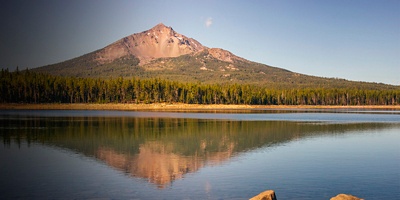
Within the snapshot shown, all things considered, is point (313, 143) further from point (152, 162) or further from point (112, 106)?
point (112, 106)

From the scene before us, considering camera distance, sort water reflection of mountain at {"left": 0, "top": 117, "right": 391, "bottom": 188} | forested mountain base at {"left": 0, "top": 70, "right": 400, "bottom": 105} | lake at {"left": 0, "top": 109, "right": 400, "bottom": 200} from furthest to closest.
Result: forested mountain base at {"left": 0, "top": 70, "right": 400, "bottom": 105}
water reflection of mountain at {"left": 0, "top": 117, "right": 391, "bottom": 188}
lake at {"left": 0, "top": 109, "right": 400, "bottom": 200}

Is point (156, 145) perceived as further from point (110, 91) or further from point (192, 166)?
point (110, 91)

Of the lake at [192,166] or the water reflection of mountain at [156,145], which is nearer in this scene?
the lake at [192,166]

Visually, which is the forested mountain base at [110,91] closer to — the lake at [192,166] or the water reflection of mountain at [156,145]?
the water reflection of mountain at [156,145]

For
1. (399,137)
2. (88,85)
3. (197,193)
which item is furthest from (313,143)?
(88,85)

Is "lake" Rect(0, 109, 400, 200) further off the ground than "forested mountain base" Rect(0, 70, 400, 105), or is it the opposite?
"forested mountain base" Rect(0, 70, 400, 105)

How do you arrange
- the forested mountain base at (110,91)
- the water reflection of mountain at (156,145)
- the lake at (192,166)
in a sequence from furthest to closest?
the forested mountain base at (110,91)
the water reflection of mountain at (156,145)
the lake at (192,166)

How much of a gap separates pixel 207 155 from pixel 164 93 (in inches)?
5125

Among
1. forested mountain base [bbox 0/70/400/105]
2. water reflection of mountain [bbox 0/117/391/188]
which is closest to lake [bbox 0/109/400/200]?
water reflection of mountain [bbox 0/117/391/188]

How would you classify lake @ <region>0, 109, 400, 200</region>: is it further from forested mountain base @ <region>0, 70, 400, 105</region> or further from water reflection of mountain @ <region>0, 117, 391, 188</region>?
forested mountain base @ <region>0, 70, 400, 105</region>

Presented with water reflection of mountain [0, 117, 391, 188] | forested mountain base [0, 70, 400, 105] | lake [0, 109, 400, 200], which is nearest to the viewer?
lake [0, 109, 400, 200]

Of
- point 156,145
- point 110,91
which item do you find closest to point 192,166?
point 156,145

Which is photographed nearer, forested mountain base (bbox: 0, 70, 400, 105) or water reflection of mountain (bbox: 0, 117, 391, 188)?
water reflection of mountain (bbox: 0, 117, 391, 188)

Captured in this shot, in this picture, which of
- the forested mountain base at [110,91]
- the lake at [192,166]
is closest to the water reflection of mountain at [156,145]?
the lake at [192,166]
